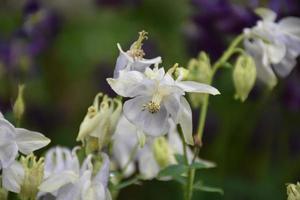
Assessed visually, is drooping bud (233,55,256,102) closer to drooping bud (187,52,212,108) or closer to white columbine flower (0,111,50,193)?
drooping bud (187,52,212,108)

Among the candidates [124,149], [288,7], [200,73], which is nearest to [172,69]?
[200,73]

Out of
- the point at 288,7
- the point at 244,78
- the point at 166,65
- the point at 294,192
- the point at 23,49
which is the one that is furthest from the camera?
the point at 166,65

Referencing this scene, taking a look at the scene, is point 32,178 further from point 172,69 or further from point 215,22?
point 215,22

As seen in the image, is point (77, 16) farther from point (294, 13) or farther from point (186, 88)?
point (186, 88)

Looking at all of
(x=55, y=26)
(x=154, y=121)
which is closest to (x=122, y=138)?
(x=154, y=121)

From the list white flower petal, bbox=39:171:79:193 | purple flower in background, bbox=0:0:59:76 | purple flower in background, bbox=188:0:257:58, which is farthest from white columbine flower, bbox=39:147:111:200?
purple flower in background, bbox=0:0:59:76

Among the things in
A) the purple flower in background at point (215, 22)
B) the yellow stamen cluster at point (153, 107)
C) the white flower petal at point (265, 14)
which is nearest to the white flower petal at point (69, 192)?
the yellow stamen cluster at point (153, 107)
